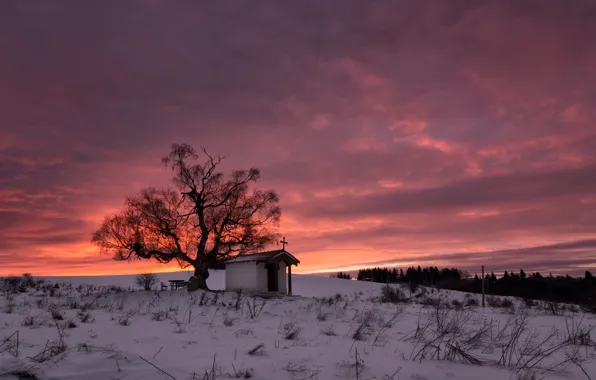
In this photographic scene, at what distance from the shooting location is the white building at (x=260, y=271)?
97.7ft

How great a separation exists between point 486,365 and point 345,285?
52.1 m

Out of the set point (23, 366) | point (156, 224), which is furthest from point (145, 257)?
point (23, 366)

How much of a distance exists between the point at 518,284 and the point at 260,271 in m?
61.6

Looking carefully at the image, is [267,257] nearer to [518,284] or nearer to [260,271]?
[260,271]

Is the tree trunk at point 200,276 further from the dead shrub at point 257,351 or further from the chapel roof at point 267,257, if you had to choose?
the dead shrub at point 257,351

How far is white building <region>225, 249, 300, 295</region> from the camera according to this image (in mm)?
29781

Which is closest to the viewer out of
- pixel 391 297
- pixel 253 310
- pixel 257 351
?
pixel 257 351

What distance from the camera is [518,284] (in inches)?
2879

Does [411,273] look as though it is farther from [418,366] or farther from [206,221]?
[418,366]

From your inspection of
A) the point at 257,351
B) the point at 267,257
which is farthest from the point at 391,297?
the point at 257,351

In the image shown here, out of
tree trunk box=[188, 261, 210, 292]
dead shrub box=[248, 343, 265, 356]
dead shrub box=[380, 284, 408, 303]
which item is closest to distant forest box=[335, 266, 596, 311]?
dead shrub box=[380, 284, 408, 303]

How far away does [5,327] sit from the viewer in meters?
6.96

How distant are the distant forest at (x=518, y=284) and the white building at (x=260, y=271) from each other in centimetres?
836

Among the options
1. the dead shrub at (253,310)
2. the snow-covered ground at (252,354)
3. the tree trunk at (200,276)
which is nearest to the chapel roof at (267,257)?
the tree trunk at (200,276)
